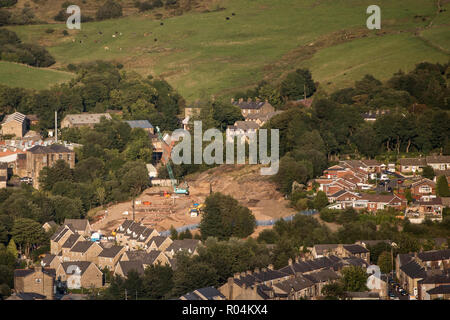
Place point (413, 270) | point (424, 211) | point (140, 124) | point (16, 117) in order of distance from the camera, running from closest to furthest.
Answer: point (413, 270)
point (424, 211)
point (16, 117)
point (140, 124)

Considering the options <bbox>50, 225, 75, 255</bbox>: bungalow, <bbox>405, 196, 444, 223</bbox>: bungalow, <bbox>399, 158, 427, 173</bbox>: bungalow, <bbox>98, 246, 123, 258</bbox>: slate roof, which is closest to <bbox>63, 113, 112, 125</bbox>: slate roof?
<bbox>50, 225, 75, 255</bbox>: bungalow

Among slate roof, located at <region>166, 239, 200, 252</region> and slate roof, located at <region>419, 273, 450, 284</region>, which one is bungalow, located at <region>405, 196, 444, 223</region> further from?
slate roof, located at <region>166, 239, 200, 252</region>

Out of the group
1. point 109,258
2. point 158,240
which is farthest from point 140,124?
point 109,258

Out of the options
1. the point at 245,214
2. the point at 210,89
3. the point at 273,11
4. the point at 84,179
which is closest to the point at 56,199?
the point at 84,179

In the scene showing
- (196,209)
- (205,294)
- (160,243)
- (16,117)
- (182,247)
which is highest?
(205,294)

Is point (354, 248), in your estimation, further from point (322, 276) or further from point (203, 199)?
point (203, 199)

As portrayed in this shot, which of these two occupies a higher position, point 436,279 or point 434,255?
point 436,279
